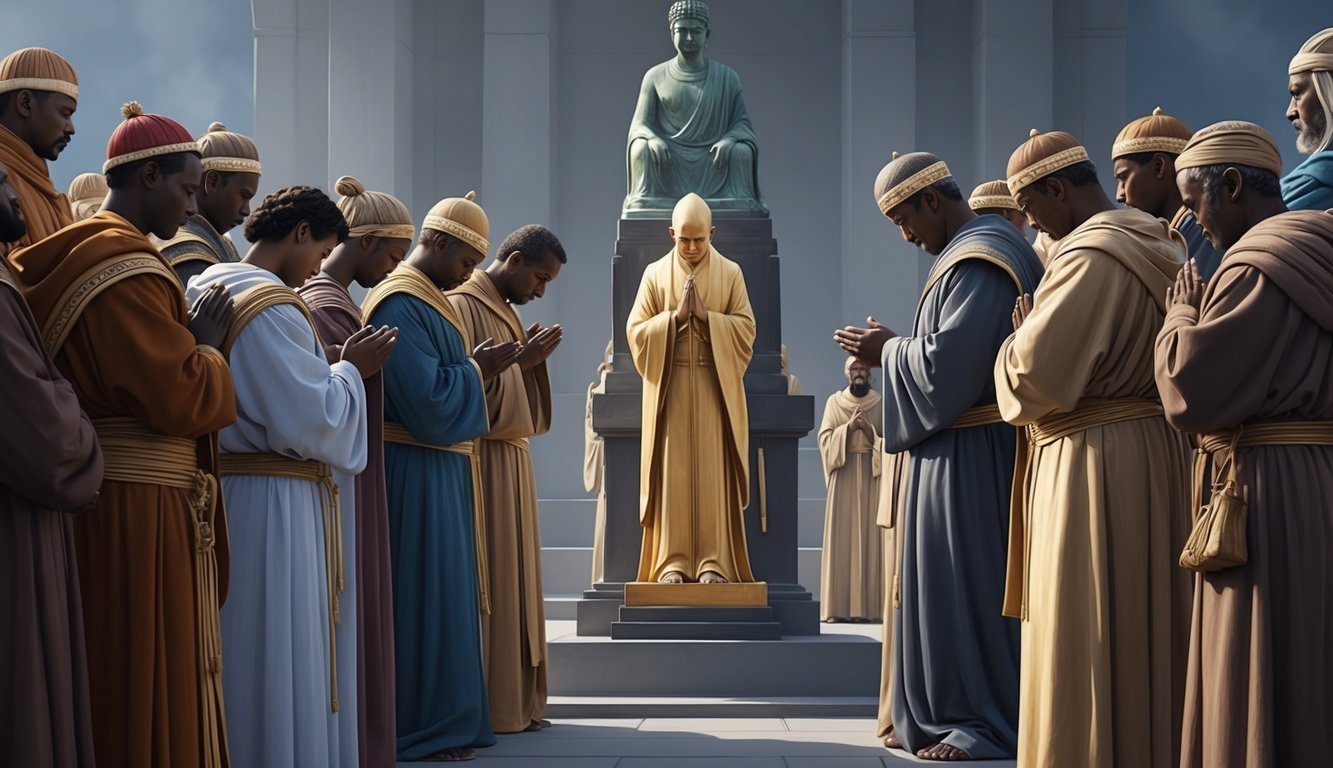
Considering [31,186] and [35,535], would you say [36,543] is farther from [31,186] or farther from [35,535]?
[31,186]

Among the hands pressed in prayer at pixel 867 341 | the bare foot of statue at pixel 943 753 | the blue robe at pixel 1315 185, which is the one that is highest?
the blue robe at pixel 1315 185

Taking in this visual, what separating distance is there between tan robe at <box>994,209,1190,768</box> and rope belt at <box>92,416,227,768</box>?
8.40 feet

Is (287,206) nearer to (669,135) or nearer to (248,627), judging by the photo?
(248,627)

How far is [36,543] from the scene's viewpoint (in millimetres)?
3719

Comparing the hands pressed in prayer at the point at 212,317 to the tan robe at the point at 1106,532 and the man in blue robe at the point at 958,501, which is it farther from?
the man in blue robe at the point at 958,501

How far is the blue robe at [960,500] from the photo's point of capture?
252 inches

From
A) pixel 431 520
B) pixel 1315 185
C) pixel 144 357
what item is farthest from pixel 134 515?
pixel 1315 185

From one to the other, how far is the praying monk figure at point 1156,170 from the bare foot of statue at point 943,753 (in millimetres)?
2180

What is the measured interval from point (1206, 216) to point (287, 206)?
294 cm

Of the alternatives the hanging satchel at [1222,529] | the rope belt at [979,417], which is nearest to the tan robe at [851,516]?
the rope belt at [979,417]

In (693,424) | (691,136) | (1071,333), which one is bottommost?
(693,424)

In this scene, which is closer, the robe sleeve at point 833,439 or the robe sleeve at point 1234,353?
the robe sleeve at point 1234,353

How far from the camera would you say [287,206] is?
17.2 feet

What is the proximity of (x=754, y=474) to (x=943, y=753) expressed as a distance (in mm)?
3239
